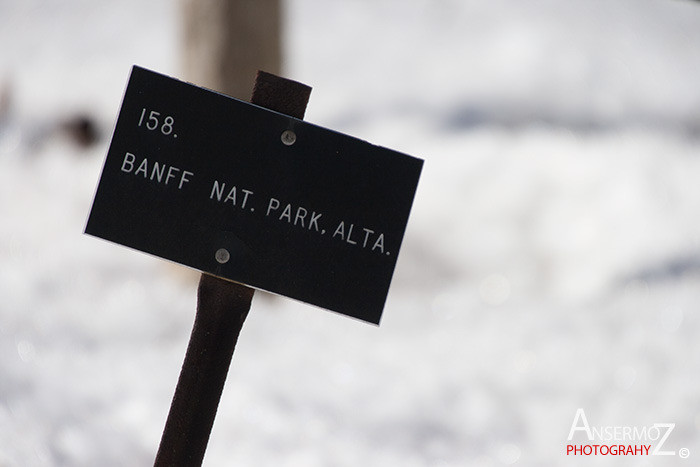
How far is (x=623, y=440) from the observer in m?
0.98

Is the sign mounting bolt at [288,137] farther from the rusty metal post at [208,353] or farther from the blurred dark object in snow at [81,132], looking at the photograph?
the blurred dark object in snow at [81,132]

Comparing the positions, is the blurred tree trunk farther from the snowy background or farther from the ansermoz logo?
the ansermoz logo

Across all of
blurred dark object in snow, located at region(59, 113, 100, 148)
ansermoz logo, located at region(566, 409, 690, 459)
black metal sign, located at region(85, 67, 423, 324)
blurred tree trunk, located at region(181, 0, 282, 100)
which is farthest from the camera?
blurred dark object in snow, located at region(59, 113, 100, 148)

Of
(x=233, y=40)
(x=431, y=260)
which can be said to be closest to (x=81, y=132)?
(x=233, y=40)

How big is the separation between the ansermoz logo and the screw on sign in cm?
51

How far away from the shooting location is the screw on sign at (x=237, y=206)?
1.95 ft

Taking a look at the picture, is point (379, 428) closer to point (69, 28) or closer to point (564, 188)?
point (564, 188)

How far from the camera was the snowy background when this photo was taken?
1.01 metres

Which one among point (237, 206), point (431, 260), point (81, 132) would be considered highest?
point (81, 132)

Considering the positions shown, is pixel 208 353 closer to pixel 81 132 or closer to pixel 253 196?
pixel 253 196

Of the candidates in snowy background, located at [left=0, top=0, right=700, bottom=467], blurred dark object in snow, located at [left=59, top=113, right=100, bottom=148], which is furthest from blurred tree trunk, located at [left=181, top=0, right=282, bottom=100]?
blurred dark object in snow, located at [left=59, top=113, right=100, bottom=148]

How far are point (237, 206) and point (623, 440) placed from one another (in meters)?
0.66

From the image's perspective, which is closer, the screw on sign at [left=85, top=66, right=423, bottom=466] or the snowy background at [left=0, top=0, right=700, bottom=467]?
the screw on sign at [left=85, top=66, right=423, bottom=466]

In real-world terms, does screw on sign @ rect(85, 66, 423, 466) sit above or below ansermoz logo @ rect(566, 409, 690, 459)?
above
